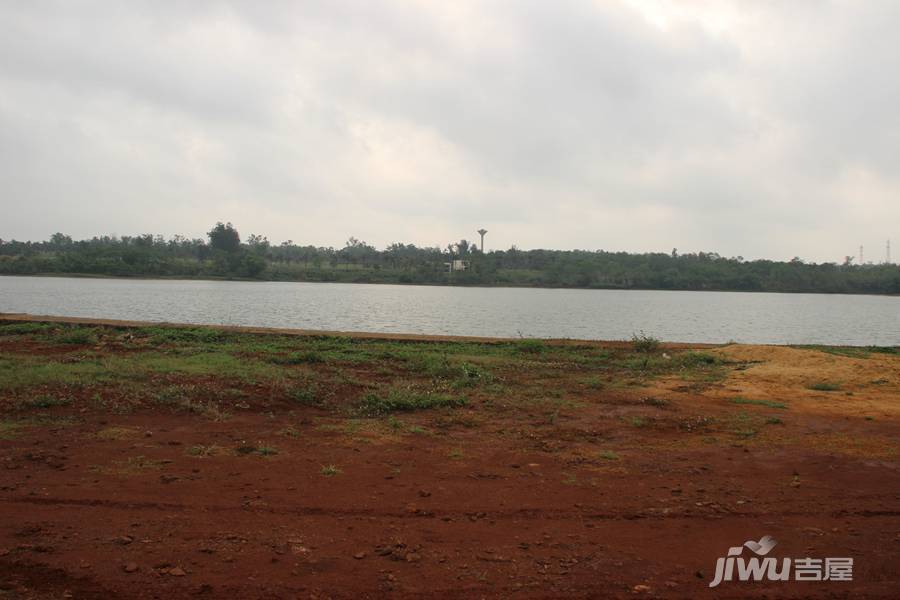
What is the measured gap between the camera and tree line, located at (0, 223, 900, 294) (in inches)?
4262

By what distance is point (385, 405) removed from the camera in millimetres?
9438

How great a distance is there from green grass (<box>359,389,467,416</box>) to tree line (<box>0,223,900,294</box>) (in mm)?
107768

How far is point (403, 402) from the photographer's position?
949 centimetres

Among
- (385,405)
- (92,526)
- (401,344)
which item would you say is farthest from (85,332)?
(92,526)

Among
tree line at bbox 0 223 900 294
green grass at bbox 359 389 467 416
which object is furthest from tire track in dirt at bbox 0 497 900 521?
tree line at bbox 0 223 900 294

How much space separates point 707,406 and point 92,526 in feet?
28.3

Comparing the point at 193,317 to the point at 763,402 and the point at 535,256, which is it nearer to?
the point at 763,402

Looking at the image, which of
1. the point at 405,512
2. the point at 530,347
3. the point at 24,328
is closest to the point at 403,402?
the point at 405,512

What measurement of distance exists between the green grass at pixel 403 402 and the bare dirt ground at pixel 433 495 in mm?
255

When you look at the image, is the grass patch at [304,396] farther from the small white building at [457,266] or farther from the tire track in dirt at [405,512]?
the small white building at [457,266]

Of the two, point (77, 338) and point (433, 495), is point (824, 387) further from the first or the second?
point (77, 338)

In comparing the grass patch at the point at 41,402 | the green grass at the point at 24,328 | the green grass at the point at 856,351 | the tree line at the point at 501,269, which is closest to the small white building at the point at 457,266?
the tree line at the point at 501,269

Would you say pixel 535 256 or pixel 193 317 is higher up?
pixel 535 256

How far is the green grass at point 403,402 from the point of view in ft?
30.8
